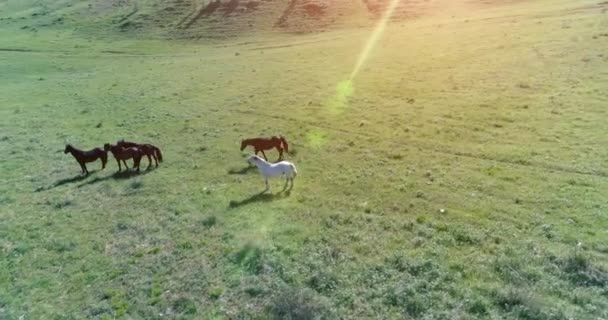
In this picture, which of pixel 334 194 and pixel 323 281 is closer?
pixel 323 281

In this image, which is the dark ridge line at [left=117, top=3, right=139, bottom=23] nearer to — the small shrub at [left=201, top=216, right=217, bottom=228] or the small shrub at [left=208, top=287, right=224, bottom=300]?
the small shrub at [left=201, top=216, right=217, bottom=228]

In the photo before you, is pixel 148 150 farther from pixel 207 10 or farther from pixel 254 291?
pixel 207 10

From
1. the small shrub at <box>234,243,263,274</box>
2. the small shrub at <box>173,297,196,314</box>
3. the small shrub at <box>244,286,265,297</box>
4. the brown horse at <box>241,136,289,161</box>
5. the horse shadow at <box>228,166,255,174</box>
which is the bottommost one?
the horse shadow at <box>228,166,255,174</box>

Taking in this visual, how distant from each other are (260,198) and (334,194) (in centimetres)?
284

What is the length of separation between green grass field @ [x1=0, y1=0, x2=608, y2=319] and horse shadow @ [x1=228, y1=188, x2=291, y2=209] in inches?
4.6

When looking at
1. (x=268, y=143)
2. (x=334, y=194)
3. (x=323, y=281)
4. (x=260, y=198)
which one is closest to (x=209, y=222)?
(x=260, y=198)

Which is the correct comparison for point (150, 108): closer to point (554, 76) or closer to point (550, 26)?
point (554, 76)

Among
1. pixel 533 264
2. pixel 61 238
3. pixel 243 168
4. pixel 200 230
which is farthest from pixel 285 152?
pixel 533 264

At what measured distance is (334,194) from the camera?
18.2m

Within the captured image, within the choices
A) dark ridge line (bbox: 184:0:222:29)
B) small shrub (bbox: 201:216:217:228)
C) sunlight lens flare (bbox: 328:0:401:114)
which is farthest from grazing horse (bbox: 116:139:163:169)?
dark ridge line (bbox: 184:0:222:29)

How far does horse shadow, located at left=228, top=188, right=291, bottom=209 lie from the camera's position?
17.5m

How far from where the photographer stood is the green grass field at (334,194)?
12.1m

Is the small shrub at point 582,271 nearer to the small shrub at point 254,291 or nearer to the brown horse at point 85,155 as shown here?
the small shrub at point 254,291

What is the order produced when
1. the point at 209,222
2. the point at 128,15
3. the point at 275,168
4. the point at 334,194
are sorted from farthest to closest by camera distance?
1. the point at 128,15
2. the point at 334,194
3. the point at 275,168
4. the point at 209,222
